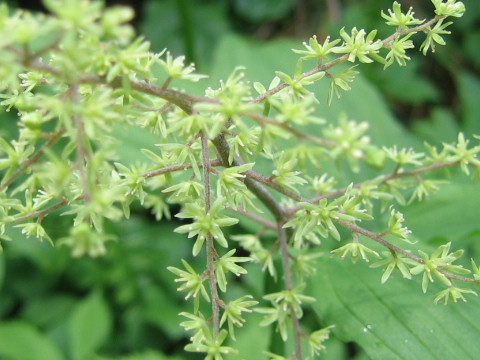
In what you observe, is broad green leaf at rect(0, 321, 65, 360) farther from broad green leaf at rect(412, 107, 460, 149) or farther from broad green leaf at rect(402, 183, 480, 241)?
broad green leaf at rect(412, 107, 460, 149)

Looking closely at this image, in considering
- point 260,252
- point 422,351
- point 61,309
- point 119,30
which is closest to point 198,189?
point 260,252

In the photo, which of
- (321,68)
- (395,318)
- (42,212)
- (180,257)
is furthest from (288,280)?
(180,257)

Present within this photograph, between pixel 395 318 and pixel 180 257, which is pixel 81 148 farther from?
pixel 180 257

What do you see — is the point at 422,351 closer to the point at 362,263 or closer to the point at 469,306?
the point at 469,306

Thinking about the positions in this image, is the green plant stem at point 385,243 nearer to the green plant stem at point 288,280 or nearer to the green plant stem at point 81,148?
the green plant stem at point 288,280

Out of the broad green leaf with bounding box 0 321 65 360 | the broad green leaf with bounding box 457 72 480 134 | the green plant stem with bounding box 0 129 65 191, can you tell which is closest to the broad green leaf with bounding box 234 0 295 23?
the broad green leaf with bounding box 457 72 480 134
